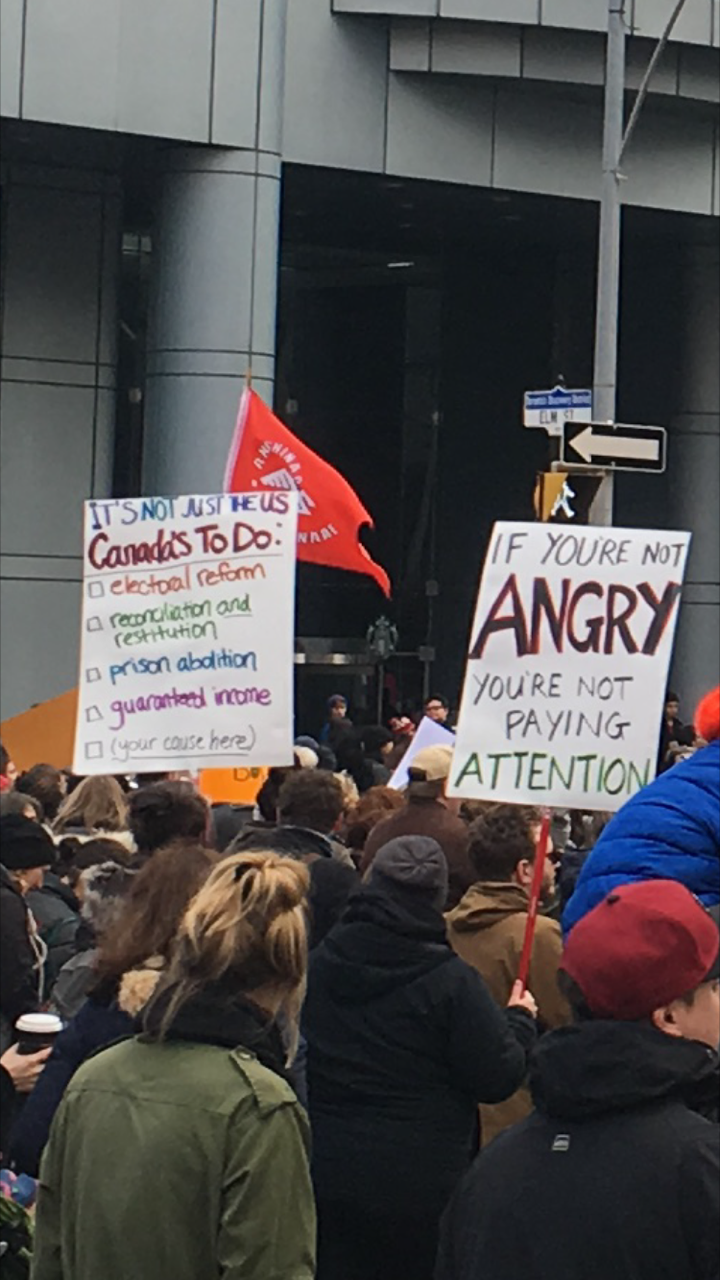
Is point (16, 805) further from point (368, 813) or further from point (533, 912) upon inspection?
point (533, 912)

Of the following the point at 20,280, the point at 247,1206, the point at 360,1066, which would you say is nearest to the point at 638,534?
the point at 360,1066

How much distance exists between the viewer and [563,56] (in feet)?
66.0

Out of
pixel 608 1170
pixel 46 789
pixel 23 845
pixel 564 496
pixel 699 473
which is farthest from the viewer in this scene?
pixel 699 473

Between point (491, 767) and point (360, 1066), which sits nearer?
point (360, 1066)

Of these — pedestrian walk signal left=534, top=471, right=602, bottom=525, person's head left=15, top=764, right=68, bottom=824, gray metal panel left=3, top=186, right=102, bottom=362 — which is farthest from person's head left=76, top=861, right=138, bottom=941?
gray metal panel left=3, top=186, right=102, bottom=362

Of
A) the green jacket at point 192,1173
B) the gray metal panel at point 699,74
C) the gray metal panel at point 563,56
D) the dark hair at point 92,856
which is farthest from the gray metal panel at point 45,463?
the green jacket at point 192,1173

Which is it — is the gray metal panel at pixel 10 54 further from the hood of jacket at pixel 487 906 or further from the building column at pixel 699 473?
the hood of jacket at pixel 487 906

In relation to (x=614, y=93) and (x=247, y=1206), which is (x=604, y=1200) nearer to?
(x=247, y=1206)

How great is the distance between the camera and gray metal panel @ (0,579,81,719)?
20.5m

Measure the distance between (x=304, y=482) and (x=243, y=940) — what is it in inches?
369

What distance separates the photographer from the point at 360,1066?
543 centimetres

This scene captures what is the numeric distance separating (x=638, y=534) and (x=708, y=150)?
16160 millimetres

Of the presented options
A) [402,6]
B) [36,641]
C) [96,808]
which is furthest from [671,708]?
[96,808]

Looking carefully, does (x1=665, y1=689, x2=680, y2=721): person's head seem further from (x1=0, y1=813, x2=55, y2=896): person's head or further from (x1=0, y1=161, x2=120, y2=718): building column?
(x1=0, y1=813, x2=55, y2=896): person's head
